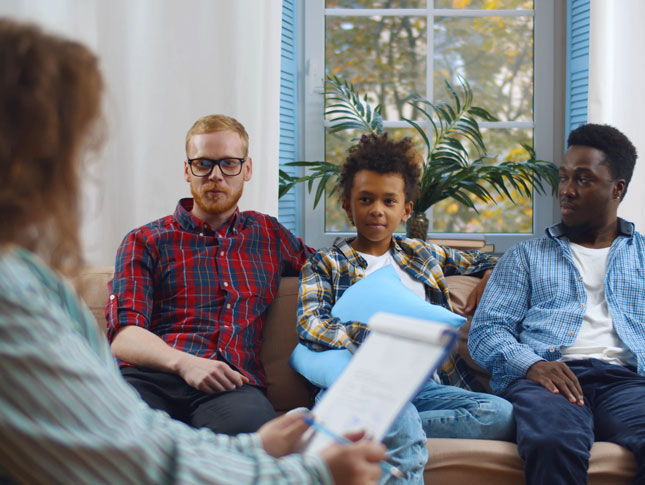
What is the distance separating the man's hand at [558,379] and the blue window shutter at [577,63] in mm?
1552

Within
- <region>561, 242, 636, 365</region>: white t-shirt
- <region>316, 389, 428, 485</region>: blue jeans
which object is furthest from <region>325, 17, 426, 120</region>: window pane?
<region>316, 389, 428, 485</region>: blue jeans

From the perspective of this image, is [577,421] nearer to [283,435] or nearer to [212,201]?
[283,435]

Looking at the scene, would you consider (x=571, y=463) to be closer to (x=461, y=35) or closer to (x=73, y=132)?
(x=73, y=132)

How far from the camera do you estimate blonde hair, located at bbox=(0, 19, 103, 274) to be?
0.60m

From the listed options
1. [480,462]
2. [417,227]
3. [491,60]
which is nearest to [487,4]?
[491,60]

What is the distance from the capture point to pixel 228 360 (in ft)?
5.88

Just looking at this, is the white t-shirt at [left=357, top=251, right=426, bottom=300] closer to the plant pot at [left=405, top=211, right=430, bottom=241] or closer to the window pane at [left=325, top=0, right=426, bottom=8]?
the plant pot at [left=405, top=211, right=430, bottom=241]

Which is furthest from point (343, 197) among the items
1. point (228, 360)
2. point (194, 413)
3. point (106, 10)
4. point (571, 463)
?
point (106, 10)

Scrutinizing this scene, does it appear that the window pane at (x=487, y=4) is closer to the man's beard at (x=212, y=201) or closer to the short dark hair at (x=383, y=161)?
the short dark hair at (x=383, y=161)

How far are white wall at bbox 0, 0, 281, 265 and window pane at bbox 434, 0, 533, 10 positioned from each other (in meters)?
0.88

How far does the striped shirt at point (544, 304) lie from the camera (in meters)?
1.83

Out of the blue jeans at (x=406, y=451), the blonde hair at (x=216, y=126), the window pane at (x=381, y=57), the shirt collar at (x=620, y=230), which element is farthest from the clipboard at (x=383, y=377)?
the window pane at (x=381, y=57)

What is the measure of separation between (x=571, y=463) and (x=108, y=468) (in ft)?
3.91

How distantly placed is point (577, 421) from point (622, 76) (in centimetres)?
167
